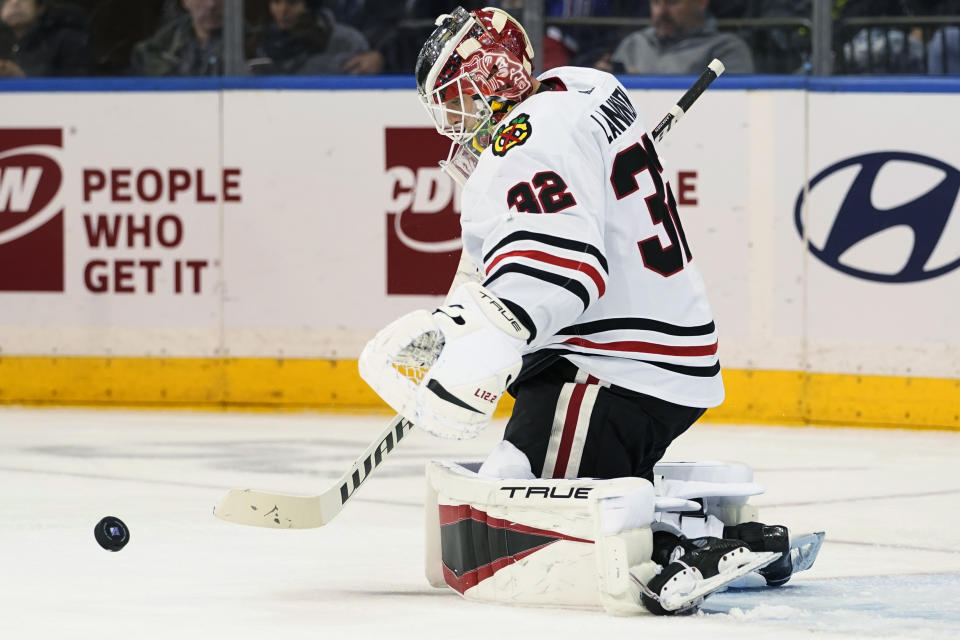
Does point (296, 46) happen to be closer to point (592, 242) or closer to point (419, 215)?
point (419, 215)

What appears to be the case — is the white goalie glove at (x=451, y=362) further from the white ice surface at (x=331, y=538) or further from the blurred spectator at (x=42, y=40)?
the blurred spectator at (x=42, y=40)

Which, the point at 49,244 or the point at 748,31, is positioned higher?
the point at 748,31

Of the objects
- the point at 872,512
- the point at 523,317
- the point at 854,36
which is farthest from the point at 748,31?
the point at 523,317

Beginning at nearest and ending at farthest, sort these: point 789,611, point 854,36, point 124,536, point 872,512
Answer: point 789,611 < point 124,536 < point 872,512 < point 854,36

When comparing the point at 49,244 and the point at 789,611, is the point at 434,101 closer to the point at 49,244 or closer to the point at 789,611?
the point at 789,611

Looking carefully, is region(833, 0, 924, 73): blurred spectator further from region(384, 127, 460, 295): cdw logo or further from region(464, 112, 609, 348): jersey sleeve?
region(464, 112, 609, 348): jersey sleeve

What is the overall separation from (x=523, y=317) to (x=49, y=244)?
160 inches

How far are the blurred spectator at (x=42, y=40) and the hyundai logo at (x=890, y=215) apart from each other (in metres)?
2.62

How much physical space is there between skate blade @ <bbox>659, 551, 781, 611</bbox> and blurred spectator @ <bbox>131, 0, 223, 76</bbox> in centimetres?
401

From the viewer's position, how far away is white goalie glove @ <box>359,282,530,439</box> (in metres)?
2.91

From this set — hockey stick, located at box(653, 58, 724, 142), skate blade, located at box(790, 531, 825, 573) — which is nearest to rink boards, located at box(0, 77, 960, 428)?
hockey stick, located at box(653, 58, 724, 142)

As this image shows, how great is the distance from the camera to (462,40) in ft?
10.7

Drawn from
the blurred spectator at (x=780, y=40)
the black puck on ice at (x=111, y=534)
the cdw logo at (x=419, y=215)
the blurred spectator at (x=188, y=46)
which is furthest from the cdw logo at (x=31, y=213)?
the black puck on ice at (x=111, y=534)

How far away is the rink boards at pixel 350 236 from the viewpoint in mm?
6031
